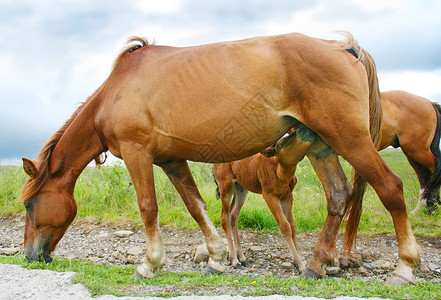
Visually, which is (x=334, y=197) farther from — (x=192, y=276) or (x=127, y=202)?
(x=127, y=202)

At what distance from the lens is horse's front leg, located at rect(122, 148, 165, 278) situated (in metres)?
4.23

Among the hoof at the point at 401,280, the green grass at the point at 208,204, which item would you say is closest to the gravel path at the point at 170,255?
the green grass at the point at 208,204

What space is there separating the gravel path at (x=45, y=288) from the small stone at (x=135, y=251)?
7.99ft

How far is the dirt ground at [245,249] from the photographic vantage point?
5.52 m

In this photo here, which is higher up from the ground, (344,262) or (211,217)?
(344,262)

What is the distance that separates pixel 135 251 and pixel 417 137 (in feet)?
22.3

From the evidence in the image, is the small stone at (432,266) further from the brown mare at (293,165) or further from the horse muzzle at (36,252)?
the horse muzzle at (36,252)

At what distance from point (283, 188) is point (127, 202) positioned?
469cm

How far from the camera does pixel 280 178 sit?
18.4 feet

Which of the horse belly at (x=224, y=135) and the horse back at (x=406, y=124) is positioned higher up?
the horse belly at (x=224, y=135)

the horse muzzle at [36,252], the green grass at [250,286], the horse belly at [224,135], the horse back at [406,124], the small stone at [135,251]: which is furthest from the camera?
the horse back at [406,124]

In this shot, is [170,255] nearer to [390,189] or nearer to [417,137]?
[390,189]

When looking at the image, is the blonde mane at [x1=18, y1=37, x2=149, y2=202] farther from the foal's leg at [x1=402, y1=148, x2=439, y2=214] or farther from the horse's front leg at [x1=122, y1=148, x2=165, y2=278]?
the foal's leg at [x1=402, y1=148, x2=439, y2=214]

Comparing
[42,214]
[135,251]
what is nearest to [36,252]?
[42,214]
